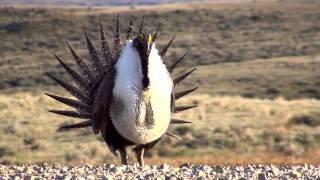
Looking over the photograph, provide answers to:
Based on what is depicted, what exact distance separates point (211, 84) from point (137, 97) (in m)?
27.2

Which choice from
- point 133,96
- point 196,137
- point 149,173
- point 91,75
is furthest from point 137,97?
point 196,137

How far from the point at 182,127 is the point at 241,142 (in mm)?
2060

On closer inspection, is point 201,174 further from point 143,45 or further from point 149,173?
point 143,45

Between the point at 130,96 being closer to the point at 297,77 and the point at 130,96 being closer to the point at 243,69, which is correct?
the point at 297,77

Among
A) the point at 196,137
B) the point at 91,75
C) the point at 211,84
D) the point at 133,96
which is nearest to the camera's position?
the point at 133,96

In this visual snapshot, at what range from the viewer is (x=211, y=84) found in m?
33.8

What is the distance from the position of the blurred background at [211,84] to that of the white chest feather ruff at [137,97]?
2.80 metres

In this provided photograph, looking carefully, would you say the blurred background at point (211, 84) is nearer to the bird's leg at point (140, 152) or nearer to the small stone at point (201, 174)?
the bird's leg at point (140, 152)

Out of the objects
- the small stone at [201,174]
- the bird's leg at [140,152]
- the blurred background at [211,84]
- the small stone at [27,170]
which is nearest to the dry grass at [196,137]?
the blurred background at [211,84]

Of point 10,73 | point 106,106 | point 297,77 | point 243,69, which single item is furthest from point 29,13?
point 106,106

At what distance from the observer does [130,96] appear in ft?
22.1

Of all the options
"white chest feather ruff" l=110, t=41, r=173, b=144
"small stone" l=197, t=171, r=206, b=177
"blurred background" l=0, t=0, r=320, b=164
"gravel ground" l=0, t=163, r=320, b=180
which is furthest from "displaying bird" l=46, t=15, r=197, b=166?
"blurred background" l=0, t=0, r=320, b=164

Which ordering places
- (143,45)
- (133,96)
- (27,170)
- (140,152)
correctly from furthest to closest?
(140,152) < (27,170) < (133,96) < (143,45)

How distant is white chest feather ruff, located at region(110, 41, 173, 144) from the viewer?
21.7ft
